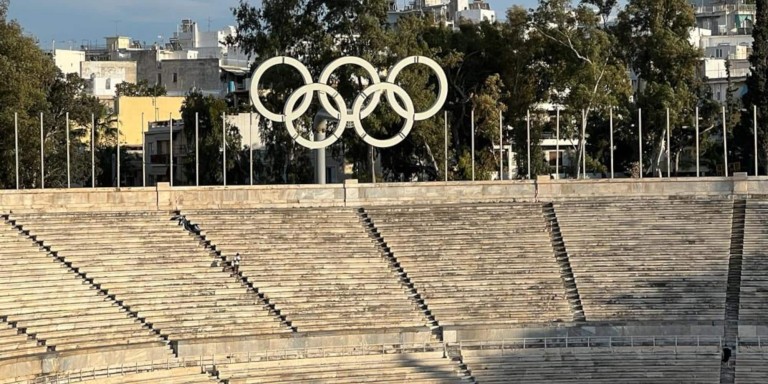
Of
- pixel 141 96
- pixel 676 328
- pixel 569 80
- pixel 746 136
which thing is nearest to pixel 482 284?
pixel 676 328

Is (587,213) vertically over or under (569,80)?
under

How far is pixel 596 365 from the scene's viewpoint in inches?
1310

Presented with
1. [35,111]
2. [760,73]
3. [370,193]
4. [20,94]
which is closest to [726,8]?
[760,73]

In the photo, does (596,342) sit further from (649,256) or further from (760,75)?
(760,75)

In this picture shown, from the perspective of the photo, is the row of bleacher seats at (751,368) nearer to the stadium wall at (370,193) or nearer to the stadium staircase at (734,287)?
the stadium staircase at (734,287)

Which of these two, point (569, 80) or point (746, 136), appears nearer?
point (569, 80)

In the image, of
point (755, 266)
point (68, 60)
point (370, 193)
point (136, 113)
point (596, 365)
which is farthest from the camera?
point (68, 60)

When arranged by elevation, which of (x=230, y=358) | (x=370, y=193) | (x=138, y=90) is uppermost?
(x=138, y=90)

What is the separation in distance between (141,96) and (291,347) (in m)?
45.6

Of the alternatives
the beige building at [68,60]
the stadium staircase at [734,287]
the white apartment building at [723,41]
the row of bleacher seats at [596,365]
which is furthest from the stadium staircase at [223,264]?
the beige building at [68,60]

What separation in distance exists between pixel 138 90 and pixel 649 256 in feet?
152

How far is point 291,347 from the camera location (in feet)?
108

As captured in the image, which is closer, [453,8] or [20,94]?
[20,94]

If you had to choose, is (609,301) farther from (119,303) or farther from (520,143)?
(520,143)
